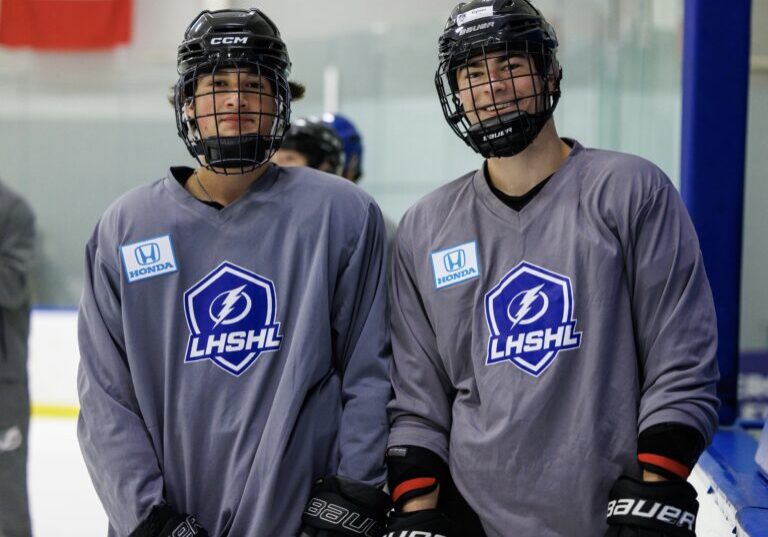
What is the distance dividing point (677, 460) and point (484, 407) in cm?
25

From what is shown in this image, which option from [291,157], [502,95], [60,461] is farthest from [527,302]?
[60,461]

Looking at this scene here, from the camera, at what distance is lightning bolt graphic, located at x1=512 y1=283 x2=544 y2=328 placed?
1.24 metres

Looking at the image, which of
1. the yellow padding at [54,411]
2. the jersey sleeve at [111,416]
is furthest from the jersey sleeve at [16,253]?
the yellow padding at [54,411]

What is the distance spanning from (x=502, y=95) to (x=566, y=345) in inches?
13.9

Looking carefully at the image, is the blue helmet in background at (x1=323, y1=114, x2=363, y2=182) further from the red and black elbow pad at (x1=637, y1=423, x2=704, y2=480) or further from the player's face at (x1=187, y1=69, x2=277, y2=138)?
the red and black elbow pad at (x1=637, y1=423, x2=704, y2=480)

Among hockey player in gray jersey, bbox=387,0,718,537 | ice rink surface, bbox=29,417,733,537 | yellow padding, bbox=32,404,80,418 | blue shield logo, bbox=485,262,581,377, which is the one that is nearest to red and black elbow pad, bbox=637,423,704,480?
hockey player in gray jersey, bbox=387,0,718,537

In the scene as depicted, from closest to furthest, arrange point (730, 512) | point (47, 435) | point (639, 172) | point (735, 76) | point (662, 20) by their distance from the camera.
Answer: point (639, 172) → point (730, 512) → point (735, 76) → point (662, 20) → point (47, 435)

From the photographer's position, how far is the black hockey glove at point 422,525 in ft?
3.98

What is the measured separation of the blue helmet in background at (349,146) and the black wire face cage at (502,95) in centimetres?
150

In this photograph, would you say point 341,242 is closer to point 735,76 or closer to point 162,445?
point 162,445

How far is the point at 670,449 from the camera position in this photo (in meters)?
1.14

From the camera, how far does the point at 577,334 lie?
47.8 inches

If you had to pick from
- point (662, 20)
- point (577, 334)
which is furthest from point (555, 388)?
point (662, 20)

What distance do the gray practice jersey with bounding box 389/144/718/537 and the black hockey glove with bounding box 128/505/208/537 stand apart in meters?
0.30
